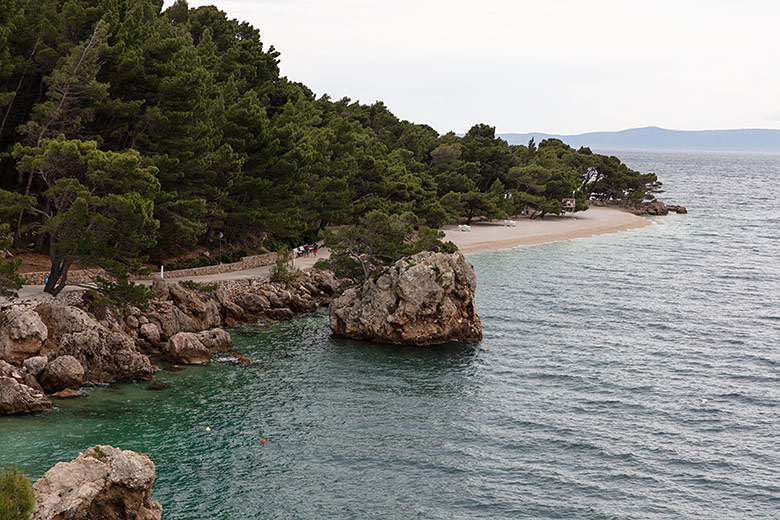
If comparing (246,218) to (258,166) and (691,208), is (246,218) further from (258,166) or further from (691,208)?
(691,208)

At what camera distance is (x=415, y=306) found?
5375cm

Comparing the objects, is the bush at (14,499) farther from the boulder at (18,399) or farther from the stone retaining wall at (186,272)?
the stone retaining wall at (186,272)

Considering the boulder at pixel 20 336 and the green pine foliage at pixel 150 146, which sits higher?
the green pine foliage at pixel 150 146

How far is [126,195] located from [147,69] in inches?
586

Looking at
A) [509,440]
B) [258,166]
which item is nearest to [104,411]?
[509,440]

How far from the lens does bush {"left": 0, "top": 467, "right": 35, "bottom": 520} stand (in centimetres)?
1762

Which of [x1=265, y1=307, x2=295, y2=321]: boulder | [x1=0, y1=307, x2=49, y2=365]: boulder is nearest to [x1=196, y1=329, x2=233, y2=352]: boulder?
[x1=265, y1=307, x2=295, y2=321]: boulder

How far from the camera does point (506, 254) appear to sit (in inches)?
3880

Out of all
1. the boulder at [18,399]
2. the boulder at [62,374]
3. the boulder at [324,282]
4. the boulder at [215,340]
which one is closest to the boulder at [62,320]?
the boulder at [62,374]

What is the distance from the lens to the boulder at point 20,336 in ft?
132

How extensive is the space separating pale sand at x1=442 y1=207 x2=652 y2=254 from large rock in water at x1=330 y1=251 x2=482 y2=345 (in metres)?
42.8

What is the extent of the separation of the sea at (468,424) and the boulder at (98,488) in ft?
15.8

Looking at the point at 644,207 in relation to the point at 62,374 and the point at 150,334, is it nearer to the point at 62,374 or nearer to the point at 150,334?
the point at 150,334

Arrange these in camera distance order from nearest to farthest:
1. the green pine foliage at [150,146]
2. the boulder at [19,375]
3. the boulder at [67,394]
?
the boulder at [19,375] < the boulder at [67,394] < the green pine foliage at [150,146]
